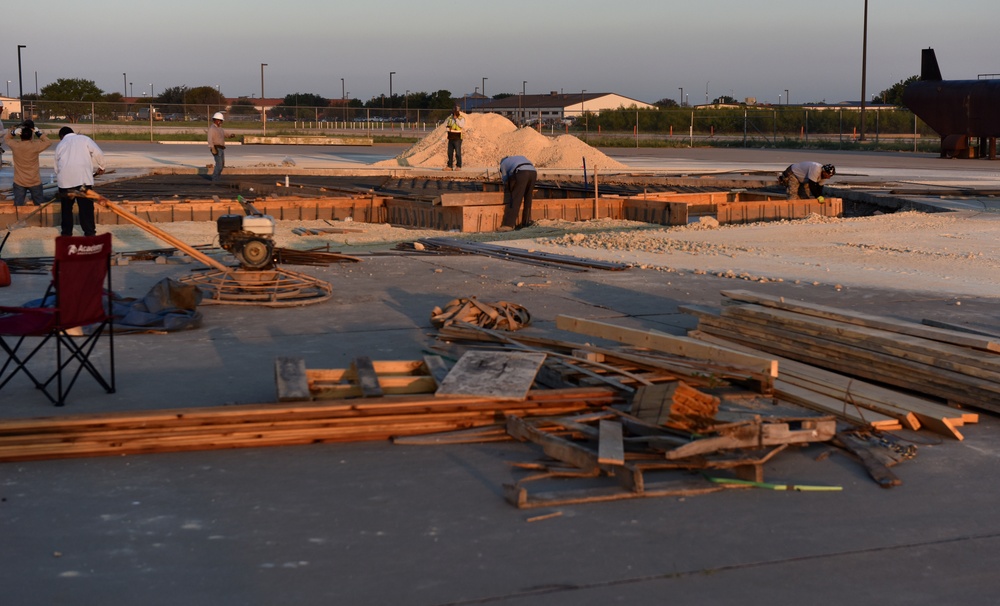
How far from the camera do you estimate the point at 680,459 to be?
220 inches

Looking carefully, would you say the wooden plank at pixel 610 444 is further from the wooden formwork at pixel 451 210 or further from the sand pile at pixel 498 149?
the sand pile at pixel 498 149

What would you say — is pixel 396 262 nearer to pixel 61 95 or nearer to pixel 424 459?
pixel 424 459

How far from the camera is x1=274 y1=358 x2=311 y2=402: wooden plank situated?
21.1ft

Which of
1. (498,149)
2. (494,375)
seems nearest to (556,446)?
(494,375)

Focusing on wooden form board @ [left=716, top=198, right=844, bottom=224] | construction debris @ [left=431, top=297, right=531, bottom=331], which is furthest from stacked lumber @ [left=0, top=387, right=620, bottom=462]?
wooden form board @ [left=716, top=198, right=844, bottom=224]

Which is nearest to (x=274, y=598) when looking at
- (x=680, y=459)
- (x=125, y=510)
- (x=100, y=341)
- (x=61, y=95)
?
(x=125, y=510)

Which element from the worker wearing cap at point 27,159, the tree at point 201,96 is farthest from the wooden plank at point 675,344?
the tree at point 201,96

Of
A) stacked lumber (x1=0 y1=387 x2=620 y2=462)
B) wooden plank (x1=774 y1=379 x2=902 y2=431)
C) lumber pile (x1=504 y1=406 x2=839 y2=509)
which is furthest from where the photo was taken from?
wooden plank (x1=774 y1=379 x2=902 y2=431)

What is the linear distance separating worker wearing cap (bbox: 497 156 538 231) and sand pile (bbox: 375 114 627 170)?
52.8ft

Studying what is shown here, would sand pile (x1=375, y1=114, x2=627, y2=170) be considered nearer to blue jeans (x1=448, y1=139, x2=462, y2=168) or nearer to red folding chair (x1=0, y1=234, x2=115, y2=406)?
→ blue jeans (x1=448, y1=139, x2=462, y2=168)

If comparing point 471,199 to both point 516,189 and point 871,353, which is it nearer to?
point 516,189

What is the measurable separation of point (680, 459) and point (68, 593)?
297 cm

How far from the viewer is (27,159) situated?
1712 cm

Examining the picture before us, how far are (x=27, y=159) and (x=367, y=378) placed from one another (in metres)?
12.6
